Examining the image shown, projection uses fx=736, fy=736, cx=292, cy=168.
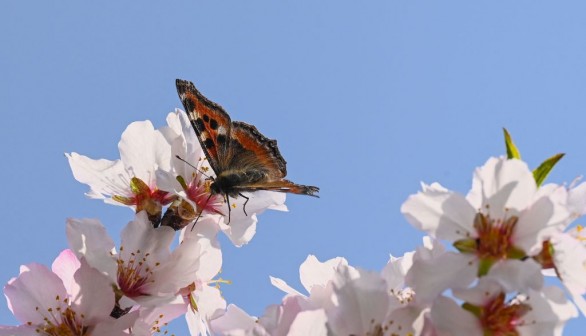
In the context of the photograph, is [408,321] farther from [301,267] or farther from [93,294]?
[93,294]

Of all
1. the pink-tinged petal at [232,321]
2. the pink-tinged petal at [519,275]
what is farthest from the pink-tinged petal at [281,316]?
the pink-tinged petal at [519,275]

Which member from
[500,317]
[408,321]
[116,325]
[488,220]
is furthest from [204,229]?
[500,317]

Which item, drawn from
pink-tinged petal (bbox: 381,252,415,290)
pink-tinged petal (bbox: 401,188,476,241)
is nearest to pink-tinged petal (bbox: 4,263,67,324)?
pink-tinged petal (bbox: 381,252,415,290)

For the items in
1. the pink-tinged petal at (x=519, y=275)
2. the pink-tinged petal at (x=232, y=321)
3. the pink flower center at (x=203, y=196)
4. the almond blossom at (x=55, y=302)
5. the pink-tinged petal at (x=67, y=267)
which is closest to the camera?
the pink-tinged petal at (x=519, y=275)

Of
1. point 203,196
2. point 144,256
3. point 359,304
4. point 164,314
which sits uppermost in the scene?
point 203,196

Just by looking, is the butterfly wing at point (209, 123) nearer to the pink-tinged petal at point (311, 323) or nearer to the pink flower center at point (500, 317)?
the pink-tinged petal at point (311, 323)

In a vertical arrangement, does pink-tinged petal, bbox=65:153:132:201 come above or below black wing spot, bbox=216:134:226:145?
below

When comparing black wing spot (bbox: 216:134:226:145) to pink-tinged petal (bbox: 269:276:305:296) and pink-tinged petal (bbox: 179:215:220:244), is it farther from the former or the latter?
pink-tinged petal (bbox: 269:276:305:296)
